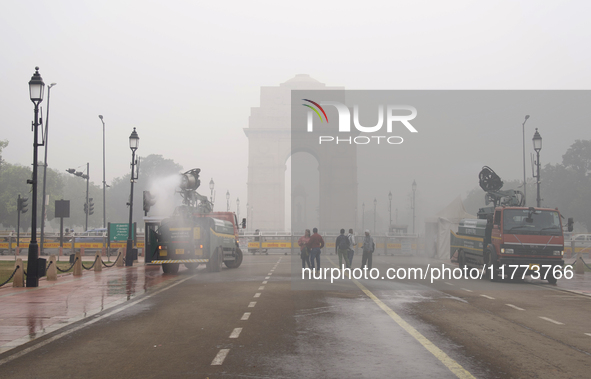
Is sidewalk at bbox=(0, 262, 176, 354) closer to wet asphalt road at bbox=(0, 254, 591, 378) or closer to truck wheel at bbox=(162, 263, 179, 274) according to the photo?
truck wheel at bbox=(162, 263, 179, 274)

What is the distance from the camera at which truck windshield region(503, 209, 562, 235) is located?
19797 mm

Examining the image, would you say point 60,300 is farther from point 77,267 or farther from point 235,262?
point 235,262

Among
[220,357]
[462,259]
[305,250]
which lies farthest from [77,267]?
[220,357]

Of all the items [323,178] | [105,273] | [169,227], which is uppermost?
[323,178]

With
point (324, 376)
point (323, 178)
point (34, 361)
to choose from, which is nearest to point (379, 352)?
point (324, 376)

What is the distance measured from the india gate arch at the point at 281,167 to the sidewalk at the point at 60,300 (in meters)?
50.3

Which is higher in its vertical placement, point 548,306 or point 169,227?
point 169,227

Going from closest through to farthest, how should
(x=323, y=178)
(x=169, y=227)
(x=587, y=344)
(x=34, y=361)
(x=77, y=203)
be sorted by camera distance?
(x=34, y=361) < (x=587, y=344) < (x=169, y=227) < (x=323, y=178) < (x=77, y=203)

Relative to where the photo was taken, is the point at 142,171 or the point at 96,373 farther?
the point at 142,171

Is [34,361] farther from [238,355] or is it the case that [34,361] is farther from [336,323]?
[336,323]

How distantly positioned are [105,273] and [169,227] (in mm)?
3501

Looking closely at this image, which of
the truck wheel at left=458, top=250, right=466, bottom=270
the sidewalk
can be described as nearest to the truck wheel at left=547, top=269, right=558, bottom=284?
the truck wheel at left=458, top=250, right=466, bottom=270

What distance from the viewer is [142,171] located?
113125 millimetres

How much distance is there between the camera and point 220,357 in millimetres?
7688
